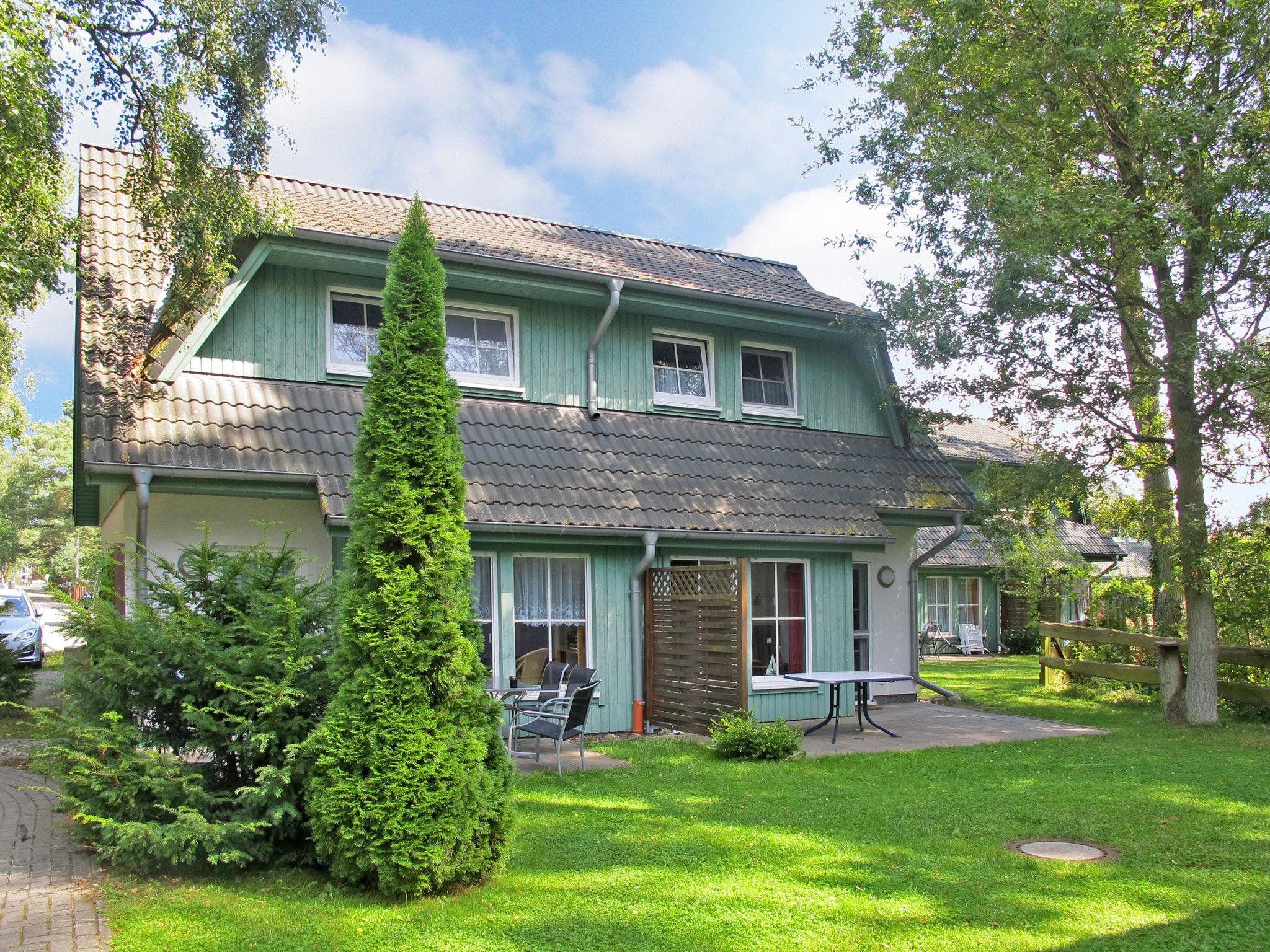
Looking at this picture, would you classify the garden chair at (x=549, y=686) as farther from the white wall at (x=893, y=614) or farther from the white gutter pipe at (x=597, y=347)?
the white wall at (x=893, y=614)

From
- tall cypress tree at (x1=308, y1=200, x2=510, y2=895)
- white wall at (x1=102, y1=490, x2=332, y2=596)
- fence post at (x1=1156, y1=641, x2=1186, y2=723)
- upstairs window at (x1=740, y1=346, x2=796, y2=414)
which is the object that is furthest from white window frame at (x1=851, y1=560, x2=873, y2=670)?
tall cypress tree at (x1=308, y1=200, x2=510, y2=895)

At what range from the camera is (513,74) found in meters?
14.7

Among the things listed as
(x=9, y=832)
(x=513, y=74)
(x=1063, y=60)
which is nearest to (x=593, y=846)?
(x=9, y=832)

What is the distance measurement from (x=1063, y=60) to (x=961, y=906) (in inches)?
410

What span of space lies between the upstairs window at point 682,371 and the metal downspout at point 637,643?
2.57 meters

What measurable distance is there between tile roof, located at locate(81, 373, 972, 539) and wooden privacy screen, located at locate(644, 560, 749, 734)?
837mm

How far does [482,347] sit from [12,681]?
28.8 ft

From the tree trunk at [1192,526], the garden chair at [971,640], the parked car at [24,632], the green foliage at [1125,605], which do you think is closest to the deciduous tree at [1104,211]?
the tree trunk at [1192,526]

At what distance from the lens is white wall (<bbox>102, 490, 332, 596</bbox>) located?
9.53 meters

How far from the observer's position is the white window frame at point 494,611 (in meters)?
10.5

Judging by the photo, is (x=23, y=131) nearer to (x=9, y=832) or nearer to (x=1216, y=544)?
(x=9, y=832)

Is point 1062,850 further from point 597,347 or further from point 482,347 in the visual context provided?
point 482,347

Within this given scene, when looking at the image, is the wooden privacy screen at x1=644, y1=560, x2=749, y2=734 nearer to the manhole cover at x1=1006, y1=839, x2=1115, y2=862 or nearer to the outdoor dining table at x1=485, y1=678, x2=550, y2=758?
the outdoor dining table at x1=485, y1=678, x2=550, y2=758

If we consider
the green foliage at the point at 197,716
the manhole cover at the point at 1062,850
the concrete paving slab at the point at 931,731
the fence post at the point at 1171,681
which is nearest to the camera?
the green foliage at the point at 197,716
